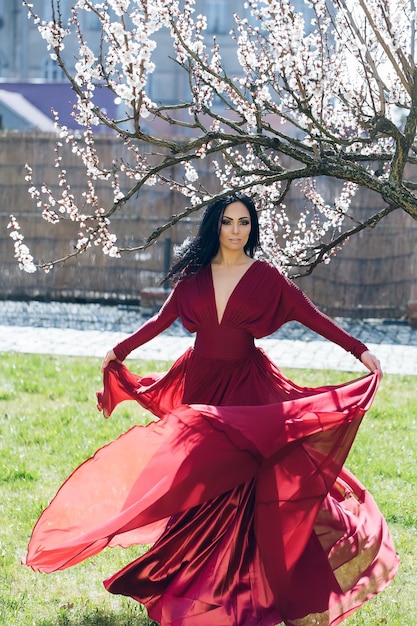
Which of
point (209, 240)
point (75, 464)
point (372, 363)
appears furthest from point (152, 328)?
point (75, 464)

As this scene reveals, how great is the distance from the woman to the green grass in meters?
0.22

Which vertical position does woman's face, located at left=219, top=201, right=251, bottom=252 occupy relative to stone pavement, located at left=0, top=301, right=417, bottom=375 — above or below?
above

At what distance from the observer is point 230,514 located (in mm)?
3486

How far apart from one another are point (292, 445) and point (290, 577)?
49 cm

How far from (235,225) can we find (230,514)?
3.90ft

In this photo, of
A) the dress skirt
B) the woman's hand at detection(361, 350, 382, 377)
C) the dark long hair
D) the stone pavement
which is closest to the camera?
the dress skirt

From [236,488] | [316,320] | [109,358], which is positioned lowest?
[236,488]

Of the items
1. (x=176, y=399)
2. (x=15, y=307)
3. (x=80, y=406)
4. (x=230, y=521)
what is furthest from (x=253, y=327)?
(x=15, y=307)

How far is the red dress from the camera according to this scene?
10.8 feet

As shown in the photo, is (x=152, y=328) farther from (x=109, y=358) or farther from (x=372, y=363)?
(x=372, y=363)

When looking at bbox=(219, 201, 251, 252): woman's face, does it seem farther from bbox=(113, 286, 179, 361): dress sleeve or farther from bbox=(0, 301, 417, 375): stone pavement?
bbox=(0, 301, 417, 375): stone pavement

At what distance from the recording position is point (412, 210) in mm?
3424

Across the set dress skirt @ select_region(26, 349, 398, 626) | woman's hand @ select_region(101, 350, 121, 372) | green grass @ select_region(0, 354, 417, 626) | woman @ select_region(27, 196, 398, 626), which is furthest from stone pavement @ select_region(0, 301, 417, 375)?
dress skirt @ select_region(26, 349, 398, 626)

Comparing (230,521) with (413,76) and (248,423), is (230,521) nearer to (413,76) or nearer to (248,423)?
(248,423)
